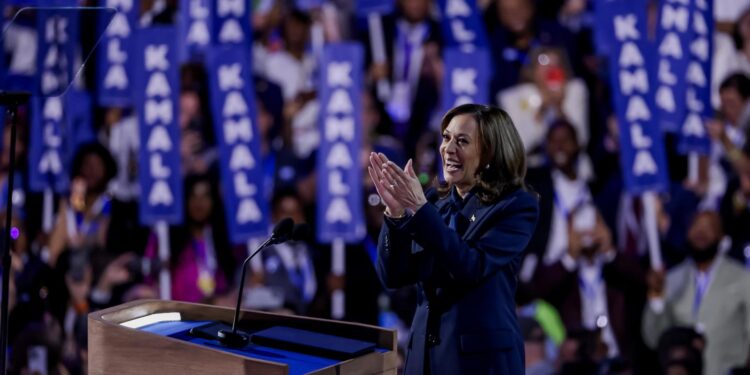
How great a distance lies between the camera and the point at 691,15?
537cm

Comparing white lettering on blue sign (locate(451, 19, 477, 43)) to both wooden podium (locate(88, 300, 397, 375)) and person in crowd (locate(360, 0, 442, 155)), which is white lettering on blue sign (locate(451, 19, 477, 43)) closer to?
person in crowd (locate(360, 0, 442, 155))

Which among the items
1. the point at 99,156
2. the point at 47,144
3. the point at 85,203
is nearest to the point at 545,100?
the point at 99,156

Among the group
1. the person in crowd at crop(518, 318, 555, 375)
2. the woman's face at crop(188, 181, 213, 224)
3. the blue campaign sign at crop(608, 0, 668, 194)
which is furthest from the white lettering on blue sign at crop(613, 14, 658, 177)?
the woman's face at crop(188, 181, 213, 224)

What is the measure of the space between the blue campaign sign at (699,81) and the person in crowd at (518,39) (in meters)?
0.68

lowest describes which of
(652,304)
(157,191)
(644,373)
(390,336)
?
(644,373)

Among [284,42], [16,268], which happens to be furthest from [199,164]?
[16,268]

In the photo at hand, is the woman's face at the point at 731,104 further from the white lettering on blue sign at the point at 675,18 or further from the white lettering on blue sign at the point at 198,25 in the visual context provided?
the white lettering on blue sign at the point at 198,25

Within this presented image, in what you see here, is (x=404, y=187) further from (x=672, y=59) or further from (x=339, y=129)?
(x=672, y=59)

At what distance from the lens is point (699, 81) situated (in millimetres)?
5355

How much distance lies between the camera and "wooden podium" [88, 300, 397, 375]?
183 cm

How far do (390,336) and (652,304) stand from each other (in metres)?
3.69

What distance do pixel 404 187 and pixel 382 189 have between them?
0.05 meters

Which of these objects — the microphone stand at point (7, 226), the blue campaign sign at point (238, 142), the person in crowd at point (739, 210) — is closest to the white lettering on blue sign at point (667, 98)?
the person in crowd at point (739, 210)

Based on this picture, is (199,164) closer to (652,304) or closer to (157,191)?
(157,191)
